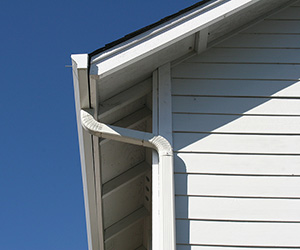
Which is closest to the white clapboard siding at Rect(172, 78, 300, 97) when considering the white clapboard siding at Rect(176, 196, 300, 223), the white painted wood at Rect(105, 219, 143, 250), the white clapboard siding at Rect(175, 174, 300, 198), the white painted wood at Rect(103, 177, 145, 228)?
the white clapboard siding at Rect(175, 174, 300, 198)

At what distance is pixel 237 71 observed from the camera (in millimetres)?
4297

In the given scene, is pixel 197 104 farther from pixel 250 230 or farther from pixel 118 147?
pixel 250 230

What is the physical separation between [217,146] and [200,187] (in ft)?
1.29

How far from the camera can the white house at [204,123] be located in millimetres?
3436

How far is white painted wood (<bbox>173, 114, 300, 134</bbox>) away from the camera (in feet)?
12.7

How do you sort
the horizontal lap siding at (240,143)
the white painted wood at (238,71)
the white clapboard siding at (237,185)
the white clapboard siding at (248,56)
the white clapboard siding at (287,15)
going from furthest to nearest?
the white clapboard siding at (287,15)
the white clapboard siding at (248,56)
the white painted wood at (238,71)
the white clapboard siding at (237,185)
the horizontal lap siding at (240,143)

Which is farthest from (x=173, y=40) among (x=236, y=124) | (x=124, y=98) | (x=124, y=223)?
(x=124, y=223)

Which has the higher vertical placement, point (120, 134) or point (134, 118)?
point (134, 118)

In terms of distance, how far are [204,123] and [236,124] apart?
0.86 ft

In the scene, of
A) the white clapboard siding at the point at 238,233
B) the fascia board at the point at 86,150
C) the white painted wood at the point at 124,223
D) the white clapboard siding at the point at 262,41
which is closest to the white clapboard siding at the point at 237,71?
the white clapboard siding at the point at 262,41

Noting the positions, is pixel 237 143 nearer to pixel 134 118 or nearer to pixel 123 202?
pixel 134 118

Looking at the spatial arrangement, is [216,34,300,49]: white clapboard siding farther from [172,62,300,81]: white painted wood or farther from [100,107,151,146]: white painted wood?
[100,107,151,146]: white painted wood

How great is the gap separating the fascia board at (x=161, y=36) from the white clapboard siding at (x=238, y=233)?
1293mm

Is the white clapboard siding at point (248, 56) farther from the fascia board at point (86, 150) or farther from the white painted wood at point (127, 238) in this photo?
the white painted wood at point (127, 238)
